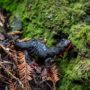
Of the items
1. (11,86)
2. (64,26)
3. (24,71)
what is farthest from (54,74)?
(64,26)

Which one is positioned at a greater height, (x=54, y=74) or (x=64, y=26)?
(x=64, y=26)

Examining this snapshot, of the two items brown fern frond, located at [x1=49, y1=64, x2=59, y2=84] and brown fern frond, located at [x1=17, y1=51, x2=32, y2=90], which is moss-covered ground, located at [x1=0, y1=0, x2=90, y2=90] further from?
Result: brown fern frond, located at [x1=17, y1=51, x2=32, y2=90]

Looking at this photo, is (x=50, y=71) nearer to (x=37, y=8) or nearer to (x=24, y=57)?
(x=24, y=57)

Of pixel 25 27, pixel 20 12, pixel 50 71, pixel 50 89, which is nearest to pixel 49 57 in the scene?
pixel 50 71

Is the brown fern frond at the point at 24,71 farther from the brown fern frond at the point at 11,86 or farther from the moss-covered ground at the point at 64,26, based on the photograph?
the moss-covered ground at the point at 64,26

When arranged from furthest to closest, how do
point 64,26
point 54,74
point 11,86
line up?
point 64,26 → point 54,74 → point 11,86

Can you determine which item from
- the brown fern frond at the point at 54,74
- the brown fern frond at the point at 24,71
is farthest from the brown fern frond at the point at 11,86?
the brown fern frond at the point at 54,74

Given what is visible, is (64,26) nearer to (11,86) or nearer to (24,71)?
(24,71)

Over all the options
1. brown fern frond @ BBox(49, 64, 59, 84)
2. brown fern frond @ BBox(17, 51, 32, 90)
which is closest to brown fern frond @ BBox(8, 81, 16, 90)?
brown fern frond @ BBox(17, 51, 32, 90)
